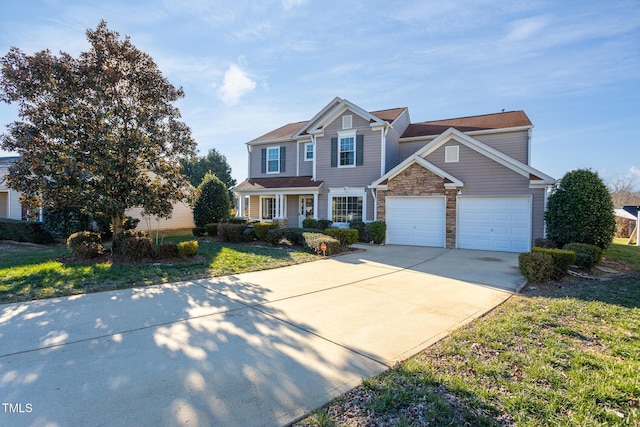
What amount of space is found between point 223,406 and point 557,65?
48.1ft

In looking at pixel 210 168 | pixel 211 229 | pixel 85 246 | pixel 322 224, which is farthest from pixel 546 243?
pixel 210 168

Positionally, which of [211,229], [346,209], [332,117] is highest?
[332,117]

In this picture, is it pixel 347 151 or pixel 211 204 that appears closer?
pixel 347 151

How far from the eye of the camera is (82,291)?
6.14m

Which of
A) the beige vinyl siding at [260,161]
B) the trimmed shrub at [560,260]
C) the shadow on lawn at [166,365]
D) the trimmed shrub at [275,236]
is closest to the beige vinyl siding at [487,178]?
the trimmed shrub at [560,260]

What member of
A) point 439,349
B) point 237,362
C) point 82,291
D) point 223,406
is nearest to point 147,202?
point 82,291

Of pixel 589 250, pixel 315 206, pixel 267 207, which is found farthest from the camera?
pixel 267 207

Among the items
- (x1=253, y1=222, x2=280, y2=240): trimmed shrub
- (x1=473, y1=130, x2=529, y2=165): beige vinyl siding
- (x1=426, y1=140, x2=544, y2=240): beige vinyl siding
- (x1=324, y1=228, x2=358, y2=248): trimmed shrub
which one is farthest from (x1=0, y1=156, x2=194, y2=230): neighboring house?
(x1=473, y1=130, x2=529, y2=165): beige vinyl siding

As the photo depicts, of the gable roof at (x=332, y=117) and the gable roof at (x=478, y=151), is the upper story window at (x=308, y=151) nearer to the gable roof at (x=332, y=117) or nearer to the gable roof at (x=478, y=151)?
the gable roof at (x=332, y=117)

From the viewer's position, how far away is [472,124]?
55.1 feet

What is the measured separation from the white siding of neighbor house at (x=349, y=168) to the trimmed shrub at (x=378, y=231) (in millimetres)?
1731

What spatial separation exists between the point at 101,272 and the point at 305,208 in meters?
12.2

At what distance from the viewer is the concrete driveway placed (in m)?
2.63

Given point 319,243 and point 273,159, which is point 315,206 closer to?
point 273,159
